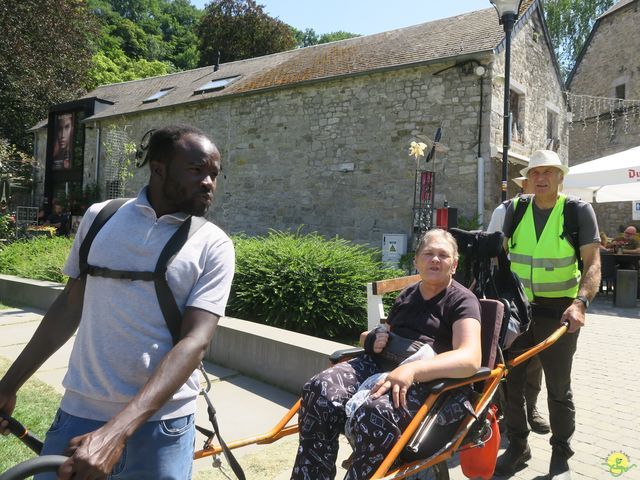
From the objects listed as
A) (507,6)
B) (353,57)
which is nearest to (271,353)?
(507,6)

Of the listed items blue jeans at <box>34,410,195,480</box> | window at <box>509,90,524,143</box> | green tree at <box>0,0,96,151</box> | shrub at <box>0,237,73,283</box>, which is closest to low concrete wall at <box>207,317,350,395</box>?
blue jeans at <box>34,410,195,480</box>

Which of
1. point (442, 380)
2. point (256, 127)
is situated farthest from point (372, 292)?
point (256, 127)

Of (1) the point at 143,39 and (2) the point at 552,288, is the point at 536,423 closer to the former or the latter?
(2) the point at 552,288

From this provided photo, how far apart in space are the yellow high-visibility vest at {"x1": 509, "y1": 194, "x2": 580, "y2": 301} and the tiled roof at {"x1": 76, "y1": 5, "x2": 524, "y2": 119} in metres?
10.0

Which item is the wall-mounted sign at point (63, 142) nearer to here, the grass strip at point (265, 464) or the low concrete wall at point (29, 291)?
the low concrete wall at point (29, 291)

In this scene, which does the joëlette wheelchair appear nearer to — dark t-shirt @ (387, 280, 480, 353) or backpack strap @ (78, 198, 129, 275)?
dark t-shirt @ (387, 280, 480, 353)

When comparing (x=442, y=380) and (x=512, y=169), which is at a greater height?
(x=512, y=169)

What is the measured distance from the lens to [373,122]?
46.7 feet

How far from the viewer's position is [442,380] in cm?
242

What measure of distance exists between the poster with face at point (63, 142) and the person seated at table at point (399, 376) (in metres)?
23.9

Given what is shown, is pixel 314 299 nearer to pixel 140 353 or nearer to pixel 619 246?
pixel 140 353

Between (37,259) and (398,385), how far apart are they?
9.66m

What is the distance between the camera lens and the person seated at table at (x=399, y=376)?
2277 mm

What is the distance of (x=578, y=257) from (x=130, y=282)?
286 cm
